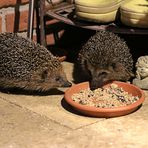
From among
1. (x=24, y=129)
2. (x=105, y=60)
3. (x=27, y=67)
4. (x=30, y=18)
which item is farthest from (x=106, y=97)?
(x=30, y=18)

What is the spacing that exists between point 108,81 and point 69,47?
1639 mm

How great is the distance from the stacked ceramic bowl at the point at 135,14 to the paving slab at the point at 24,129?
1.67m

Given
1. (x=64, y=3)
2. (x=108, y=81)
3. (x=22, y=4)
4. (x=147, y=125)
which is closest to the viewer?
(x=147, y=125)

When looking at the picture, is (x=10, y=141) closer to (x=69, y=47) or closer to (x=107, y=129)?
(x=107, y=129)

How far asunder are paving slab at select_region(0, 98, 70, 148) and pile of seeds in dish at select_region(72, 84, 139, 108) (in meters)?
0.52

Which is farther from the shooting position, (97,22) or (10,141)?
(97,22)

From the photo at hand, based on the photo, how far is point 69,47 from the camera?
701 cm

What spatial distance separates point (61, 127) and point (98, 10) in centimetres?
183

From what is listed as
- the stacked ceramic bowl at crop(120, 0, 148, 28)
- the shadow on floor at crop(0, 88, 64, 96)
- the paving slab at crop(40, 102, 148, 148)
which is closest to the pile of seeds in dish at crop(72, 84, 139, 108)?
the paving slab at crop(40, 102, 148, 148)

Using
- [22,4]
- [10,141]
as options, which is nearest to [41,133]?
[10,141]

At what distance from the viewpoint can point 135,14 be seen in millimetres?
5555

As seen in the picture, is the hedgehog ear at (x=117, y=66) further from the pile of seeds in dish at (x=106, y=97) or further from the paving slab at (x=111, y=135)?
the paving slab at (x=111, y=135)

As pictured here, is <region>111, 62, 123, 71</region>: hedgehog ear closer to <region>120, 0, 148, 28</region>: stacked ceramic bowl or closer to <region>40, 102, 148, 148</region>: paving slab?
<region>120, 0, 148, 28</region>: stacked ceramic bowl

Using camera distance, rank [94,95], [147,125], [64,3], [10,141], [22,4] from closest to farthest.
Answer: [10,141] → [147,125] → [94,95] → [22,4] → [64,3]
